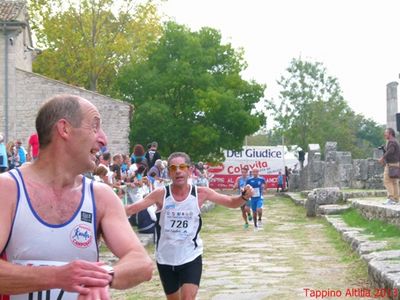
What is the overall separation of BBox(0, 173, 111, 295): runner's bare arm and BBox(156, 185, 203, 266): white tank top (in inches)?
168

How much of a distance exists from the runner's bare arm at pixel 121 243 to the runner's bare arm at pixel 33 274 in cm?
16

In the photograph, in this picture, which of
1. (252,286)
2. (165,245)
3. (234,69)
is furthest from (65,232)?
(234,69)

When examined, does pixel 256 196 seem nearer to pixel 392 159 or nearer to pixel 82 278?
pixel 392 159

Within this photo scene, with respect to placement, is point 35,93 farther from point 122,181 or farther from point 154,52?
point 122,181

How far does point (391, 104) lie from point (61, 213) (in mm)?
30330

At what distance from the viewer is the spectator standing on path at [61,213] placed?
2.98 meters

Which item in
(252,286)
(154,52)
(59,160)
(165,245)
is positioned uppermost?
(154,52)

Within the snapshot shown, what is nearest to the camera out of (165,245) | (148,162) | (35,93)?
(165,245)

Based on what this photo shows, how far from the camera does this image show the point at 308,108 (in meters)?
69.2

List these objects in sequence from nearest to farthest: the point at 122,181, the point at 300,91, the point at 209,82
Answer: the point at 122,181 → the point at 209,82 → the point at 300,91

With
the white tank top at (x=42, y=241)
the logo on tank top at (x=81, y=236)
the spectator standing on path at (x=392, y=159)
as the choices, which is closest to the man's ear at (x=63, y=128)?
the white tank top at (x=42, y=241)

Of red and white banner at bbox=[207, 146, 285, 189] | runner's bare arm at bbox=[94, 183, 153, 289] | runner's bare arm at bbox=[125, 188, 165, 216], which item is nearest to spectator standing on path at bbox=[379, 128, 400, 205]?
runner's bare arm at bbox=[125, 188, 165, 216]

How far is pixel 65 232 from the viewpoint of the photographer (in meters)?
3.04

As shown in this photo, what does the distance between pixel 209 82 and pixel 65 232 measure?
38.6 m
